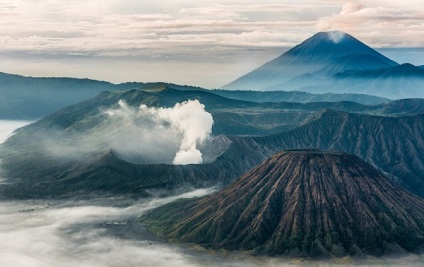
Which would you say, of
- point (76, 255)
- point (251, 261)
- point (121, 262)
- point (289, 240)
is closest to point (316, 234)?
point (289, 240)

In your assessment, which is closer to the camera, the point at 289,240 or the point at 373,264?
the point at 373,264

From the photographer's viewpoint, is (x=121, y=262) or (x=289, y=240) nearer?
(x=121, y=262)

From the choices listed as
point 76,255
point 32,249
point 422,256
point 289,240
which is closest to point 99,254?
point 76,255

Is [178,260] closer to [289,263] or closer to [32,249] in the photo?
[289,263]

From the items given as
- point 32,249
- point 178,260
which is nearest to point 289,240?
point 178,260

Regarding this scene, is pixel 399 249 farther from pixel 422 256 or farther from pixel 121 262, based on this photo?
pixel 121 262

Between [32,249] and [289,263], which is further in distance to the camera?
[32,249]

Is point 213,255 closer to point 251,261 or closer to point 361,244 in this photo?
point 251,261
